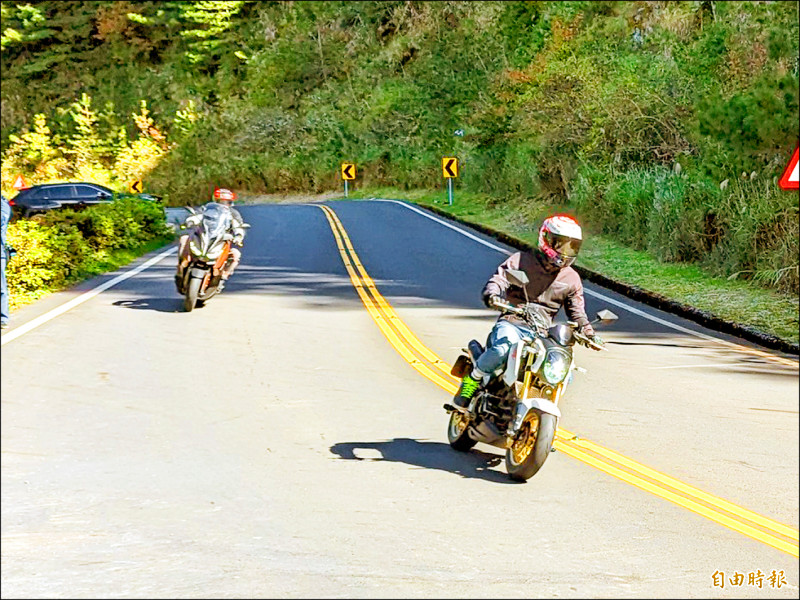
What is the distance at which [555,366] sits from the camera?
23.5ft

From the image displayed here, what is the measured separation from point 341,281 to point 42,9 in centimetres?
7203

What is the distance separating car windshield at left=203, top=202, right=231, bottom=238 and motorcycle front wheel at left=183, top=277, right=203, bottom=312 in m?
0.62

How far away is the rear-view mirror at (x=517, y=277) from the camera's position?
6855 mm

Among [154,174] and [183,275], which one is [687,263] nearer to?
[183,275]

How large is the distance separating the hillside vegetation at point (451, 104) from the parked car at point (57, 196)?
1295 cm

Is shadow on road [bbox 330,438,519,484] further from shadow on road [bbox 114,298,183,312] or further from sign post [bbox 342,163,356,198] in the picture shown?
sign post [bbox 342,163,356,198]

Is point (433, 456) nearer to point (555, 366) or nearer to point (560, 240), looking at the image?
point (555, 366)

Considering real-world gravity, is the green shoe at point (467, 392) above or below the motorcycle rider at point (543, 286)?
below

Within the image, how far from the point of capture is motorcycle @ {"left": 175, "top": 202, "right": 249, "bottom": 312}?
50.7 ft

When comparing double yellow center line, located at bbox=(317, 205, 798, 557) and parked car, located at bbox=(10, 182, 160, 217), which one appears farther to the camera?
parked car, located at bbox=(10, 182, 160, 217)

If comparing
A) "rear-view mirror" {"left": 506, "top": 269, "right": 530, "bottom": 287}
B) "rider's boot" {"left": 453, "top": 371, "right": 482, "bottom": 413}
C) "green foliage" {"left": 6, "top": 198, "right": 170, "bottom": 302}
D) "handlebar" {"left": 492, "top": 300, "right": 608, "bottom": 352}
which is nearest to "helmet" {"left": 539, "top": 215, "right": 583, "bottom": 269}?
"rear-view mirror" {"left": 506, "top": 269, "right": 530, "bottom": 287}

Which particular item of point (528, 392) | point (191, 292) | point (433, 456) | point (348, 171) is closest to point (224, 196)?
point (191, 292)

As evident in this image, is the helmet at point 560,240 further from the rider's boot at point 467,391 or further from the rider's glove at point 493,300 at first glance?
the rider's boot at point 467,391

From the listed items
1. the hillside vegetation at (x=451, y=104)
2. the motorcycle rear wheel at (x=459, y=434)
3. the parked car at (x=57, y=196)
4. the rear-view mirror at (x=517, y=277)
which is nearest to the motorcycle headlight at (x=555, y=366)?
the rear-view mirror at (x=517, y=277)
